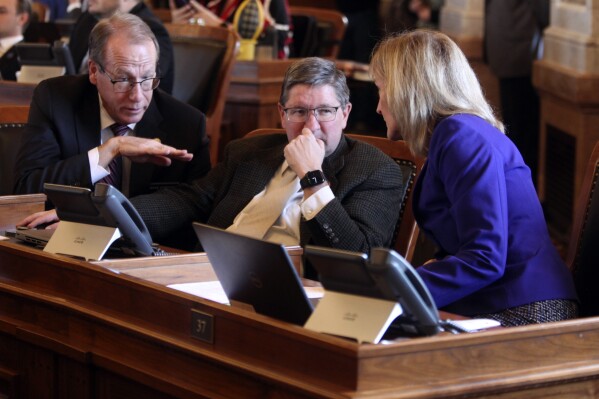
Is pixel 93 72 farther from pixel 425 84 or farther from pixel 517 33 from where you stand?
pixel 517 33

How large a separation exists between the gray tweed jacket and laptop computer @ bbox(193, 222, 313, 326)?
75cm

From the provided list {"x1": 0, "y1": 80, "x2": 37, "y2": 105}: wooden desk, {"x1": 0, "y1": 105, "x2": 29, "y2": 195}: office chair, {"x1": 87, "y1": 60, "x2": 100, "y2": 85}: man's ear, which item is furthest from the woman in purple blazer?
{"x1": 0, "y1": 80, "x2": 37, "y2": 105}: wooden desk

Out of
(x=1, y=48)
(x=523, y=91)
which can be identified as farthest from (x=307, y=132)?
(x=523, y=91)

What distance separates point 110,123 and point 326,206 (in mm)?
986

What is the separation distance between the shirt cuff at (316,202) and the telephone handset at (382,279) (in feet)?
2.99

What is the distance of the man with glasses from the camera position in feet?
11.1

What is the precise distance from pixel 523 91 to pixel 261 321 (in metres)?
5.17

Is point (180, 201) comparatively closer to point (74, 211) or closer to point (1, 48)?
point (74, 211)

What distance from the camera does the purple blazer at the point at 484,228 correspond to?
2.36 m

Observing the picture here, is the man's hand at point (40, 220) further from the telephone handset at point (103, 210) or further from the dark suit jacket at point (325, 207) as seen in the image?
the telephone handset at point (103, 210)

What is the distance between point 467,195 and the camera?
2.39 m

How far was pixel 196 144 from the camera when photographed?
352 cm

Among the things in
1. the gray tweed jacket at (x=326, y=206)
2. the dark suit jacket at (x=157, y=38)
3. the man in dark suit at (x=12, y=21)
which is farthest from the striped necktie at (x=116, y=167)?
the man in dark suit at (x=12, y=21)

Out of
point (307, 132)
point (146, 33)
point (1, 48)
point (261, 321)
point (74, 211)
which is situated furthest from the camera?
point (1, 48)
